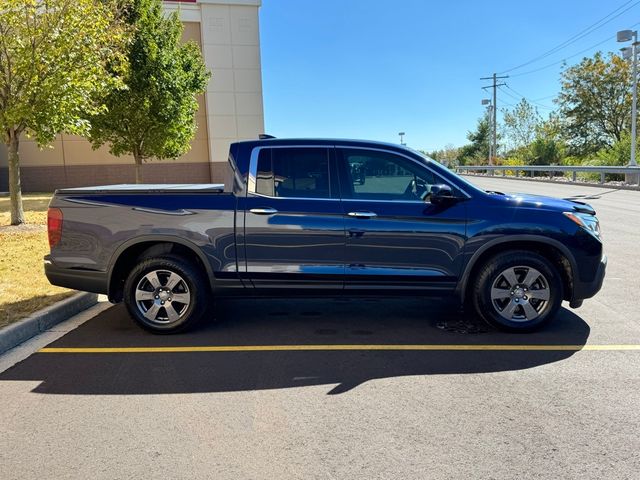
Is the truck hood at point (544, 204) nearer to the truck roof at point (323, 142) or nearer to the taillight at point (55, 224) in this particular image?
the truck roof at point (323, 142)

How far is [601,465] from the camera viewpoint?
2.88 m

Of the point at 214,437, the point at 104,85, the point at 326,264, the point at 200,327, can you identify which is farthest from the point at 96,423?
the point at 104,85

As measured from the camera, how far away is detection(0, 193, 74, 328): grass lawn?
5684 millimetres

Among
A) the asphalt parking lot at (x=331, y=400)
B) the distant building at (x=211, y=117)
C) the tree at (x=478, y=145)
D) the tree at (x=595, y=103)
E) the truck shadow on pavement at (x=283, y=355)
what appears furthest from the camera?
the tree at (x=478, y=145)

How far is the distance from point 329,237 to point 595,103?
44840mm

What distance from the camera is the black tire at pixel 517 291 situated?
504 centimetres

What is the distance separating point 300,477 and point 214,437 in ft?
2.31

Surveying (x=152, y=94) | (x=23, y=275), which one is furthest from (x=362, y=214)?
(x=152, y=94)

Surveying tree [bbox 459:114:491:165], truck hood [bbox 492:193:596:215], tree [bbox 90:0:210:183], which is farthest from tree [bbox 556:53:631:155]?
truck hood [bbox 492:193:596:215]

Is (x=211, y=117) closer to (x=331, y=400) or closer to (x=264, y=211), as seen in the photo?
(x=264, y=211)

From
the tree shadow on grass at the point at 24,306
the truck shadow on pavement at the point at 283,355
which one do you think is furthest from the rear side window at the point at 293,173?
the tree shadow on grass at the point at 24,306

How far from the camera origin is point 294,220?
5004mm

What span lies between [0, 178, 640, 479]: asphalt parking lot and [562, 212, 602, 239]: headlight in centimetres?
101

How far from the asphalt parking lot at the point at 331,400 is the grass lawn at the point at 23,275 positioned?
697mm
